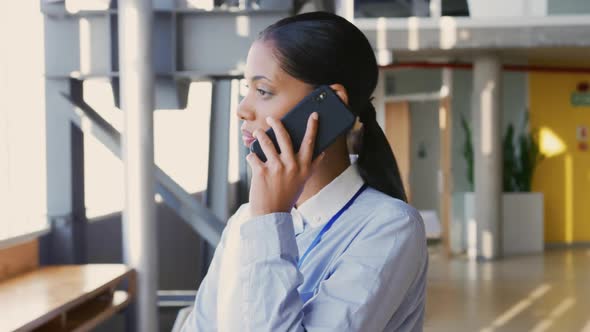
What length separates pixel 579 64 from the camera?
11906 mm

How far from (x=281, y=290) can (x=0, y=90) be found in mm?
4162

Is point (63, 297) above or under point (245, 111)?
under

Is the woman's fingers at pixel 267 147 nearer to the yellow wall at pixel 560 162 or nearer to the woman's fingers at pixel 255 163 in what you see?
the woman's fingers at pixel 255 163

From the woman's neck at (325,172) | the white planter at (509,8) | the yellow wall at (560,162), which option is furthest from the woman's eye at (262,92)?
the yellow wall at (560,162)

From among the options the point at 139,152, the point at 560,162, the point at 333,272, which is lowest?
the point at 560,162

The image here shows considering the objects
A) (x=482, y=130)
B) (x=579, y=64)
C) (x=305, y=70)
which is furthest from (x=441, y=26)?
(x=305, y=70)

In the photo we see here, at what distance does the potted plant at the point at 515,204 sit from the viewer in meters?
11.2

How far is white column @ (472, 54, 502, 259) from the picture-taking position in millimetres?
10391

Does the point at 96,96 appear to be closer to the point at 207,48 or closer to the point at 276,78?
the point at 207,48

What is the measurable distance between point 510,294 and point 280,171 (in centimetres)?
739

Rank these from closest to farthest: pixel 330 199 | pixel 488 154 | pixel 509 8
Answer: pixel 330 199 → pixel 509 8 → pixel 488 154

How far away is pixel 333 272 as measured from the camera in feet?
3.03

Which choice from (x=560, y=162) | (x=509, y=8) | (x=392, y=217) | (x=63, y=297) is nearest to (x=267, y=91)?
(x=392, y=217)

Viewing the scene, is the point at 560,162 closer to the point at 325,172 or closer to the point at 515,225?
the point at 515,225
